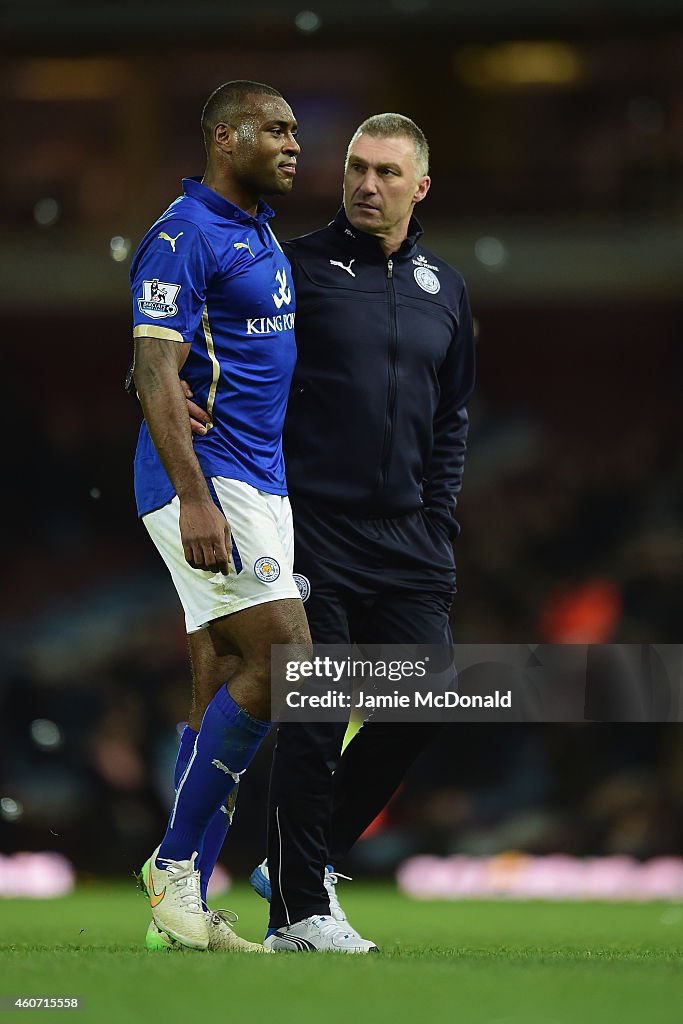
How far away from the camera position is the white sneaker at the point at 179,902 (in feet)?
11.1

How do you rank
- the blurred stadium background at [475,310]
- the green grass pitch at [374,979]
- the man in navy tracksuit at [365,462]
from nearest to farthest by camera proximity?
the green grass pitch at [374,979] → the man in navy tracksuit at [365,462] → the blurred stadium background at [475,310]

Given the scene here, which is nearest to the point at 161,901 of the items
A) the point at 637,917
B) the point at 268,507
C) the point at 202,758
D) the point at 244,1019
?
the point at 202,758

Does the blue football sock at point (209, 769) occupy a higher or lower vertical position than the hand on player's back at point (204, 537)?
lower

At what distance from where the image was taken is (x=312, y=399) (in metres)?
3.86

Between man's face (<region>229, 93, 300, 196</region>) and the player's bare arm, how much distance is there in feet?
1.48

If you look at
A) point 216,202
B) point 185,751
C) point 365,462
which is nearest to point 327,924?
point 185,751

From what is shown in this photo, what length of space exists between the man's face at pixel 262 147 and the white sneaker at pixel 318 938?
1578mm

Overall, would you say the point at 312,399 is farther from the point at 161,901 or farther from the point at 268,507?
the point at 161,901

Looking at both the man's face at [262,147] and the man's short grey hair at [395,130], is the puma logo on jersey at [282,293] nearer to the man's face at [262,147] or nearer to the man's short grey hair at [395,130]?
the man's face at [262,147]

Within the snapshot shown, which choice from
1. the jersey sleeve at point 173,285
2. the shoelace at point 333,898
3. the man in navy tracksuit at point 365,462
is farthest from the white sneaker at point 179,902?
the jersey sleeve at point 173,285

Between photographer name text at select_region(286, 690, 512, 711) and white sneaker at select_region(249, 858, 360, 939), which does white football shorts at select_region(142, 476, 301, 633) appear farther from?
white sneaker at select_region(249, 858, 360, 939)

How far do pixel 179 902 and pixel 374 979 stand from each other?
74 cm

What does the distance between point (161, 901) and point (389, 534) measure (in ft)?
3.33

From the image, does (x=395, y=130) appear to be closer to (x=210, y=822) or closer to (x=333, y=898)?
(x=210, y=822)
